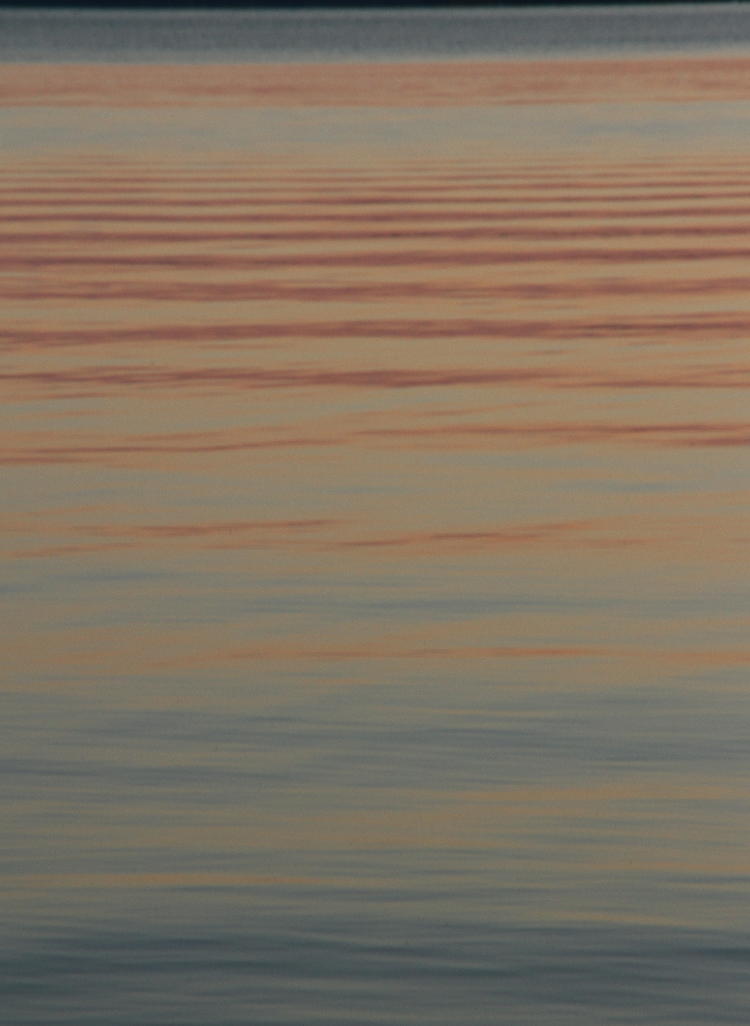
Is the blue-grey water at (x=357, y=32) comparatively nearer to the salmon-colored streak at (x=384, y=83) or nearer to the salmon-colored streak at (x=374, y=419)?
the salmon-colored streak at (x=384, y=83)

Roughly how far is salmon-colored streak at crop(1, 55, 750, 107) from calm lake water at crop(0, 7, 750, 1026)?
10613mm

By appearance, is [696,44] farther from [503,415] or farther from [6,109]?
[503,415]

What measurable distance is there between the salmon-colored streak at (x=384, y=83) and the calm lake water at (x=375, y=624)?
10.6 meters

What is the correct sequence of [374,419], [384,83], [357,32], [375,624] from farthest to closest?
[357,32] < [384,83] < [374,419] < [375,624]

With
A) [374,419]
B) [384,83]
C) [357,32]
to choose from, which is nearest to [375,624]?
[374,419]

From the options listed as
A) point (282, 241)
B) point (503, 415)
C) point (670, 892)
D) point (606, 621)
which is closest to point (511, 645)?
point (606, 621)

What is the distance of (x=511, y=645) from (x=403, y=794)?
0.97 m

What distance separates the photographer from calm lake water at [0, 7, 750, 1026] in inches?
140

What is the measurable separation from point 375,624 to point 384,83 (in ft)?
68.6

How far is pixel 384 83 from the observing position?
84.8 ft

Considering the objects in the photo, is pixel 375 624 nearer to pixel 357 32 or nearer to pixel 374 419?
pixel 374 419

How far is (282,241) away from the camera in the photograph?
1214 cm

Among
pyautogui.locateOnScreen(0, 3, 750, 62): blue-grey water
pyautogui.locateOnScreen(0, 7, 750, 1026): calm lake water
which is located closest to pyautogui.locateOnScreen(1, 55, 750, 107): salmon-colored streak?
pyautogui.locateOnScreen(0, 3, 750, 62): blue-grey water

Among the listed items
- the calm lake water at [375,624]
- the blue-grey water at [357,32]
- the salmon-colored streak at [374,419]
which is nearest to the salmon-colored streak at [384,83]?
the blue-grey water at [357,32]
